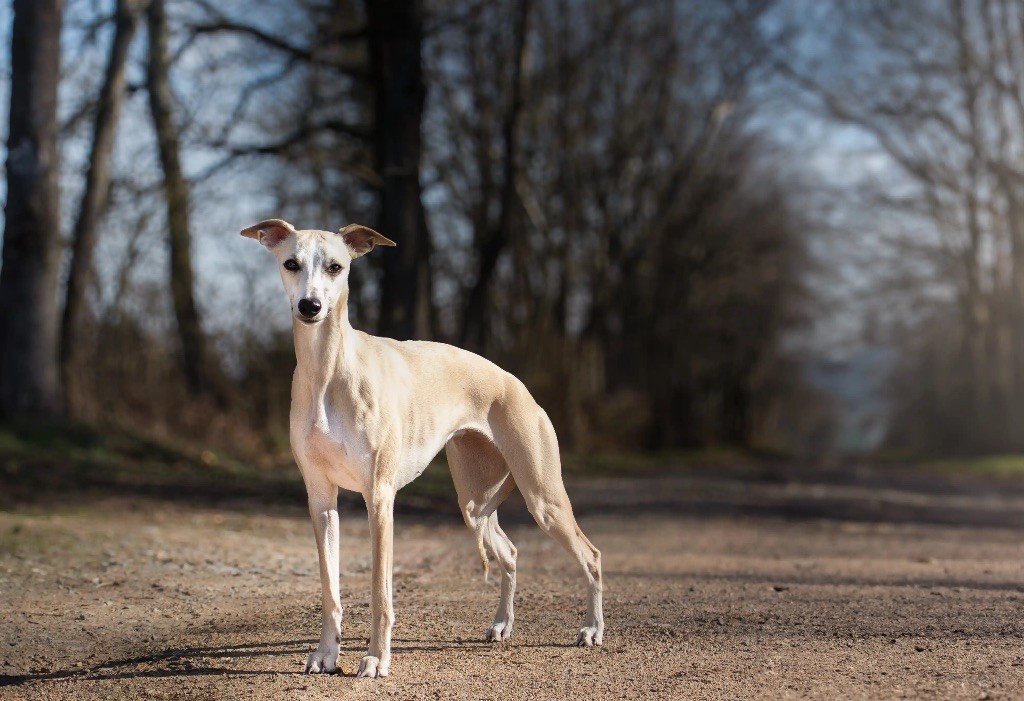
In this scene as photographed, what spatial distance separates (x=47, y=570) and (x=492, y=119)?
19.1m

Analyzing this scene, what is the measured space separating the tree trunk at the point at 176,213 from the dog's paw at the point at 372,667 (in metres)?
12.2

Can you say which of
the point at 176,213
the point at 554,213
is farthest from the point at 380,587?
the point at 554,213

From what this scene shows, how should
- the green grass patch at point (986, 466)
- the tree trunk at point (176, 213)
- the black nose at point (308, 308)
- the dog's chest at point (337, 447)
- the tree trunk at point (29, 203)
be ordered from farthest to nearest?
the green grass patch at point (986, 466)
the tree trunk at point (176, 213)
the tree trunk at point (29, 203)
the dog's chest at point (337, 447)
the black nose at point (308, 308)

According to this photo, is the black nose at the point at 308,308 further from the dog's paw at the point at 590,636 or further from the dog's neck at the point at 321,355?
the dog's paw at the point at 590,636

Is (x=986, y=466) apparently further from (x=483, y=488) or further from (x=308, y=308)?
(x=308, y=308)

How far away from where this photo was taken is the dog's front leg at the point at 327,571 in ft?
17.7

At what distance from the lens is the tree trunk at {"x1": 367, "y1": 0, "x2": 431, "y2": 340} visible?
16500 millimetres

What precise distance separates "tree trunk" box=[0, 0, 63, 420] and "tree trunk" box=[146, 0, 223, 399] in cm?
231

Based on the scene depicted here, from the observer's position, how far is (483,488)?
20.7 ft

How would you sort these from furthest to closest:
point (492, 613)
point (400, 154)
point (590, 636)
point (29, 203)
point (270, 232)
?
point (400, 154)
point (29, 203)
point (492, 613)
point (590, 636)
point (270, 232)

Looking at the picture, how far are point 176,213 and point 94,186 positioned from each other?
70.9 inches

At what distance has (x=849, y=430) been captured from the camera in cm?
8300

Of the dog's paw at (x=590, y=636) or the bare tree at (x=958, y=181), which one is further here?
the bare tree at (x=958, y=181)

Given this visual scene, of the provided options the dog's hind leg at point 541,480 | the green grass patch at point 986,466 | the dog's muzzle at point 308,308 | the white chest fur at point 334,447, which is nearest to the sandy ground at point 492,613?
the dog's hind leg at point 541,480
